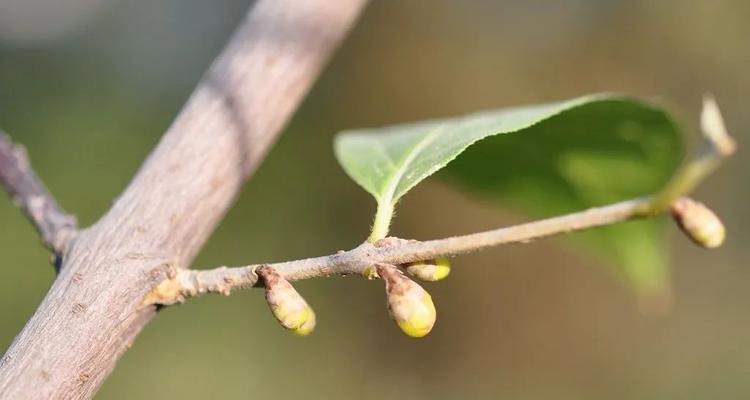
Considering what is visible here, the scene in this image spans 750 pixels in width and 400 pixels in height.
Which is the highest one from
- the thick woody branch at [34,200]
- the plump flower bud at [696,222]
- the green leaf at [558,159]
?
the green leaf at [558,159]

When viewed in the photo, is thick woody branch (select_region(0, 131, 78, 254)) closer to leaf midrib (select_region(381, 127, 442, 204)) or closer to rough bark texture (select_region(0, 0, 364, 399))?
rough bark texture (select_region(0, 0, 364, 399))

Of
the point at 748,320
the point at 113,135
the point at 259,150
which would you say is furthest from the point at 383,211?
the point at 113,135

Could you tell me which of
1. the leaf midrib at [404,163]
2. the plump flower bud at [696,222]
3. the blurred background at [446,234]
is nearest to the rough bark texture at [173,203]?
the leaf midrib at [404,163]

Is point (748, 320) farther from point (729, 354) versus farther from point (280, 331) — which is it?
point (280, 331)

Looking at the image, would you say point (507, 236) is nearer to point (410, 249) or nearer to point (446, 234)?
point (410, 249)

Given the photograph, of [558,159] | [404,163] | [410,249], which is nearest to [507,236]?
[410,249]

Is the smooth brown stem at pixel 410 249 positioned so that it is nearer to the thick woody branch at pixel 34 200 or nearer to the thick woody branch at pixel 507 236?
the thick woody branch at pixel 507 236
